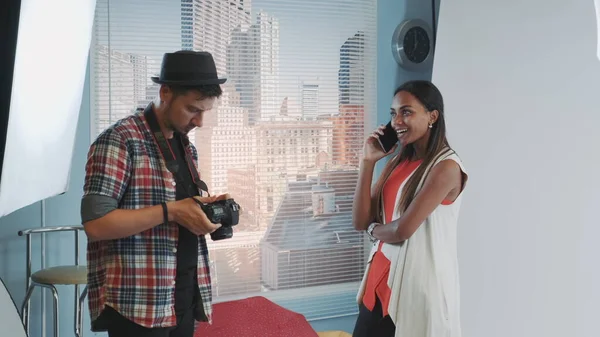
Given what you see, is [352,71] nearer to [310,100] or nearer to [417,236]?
[310,100]

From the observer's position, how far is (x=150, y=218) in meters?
1.30

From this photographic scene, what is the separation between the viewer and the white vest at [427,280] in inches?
72.2

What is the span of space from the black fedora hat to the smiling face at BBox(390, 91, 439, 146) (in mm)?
745

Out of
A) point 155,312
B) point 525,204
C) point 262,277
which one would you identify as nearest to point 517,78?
point 525,204

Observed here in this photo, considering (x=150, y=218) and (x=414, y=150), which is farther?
(x=414, y=150)

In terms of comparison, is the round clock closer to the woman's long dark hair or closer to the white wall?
the white wall

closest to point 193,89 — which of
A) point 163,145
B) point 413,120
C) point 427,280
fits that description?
point 163,145

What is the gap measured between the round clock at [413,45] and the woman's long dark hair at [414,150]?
5.09ft

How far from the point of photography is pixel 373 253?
6.68 feet

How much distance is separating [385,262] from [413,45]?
199 centimetres

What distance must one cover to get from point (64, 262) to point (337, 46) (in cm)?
185

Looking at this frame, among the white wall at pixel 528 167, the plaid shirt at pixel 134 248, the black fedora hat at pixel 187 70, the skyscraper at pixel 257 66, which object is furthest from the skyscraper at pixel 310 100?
the plaid shirt at pixel 134 248

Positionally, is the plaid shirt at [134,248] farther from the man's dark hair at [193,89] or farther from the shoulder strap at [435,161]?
the shoulder strap at [435,161]

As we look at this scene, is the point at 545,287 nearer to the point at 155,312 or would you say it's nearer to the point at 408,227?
the point at 408,227
